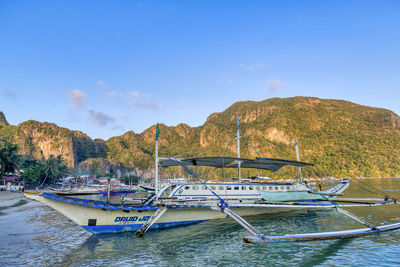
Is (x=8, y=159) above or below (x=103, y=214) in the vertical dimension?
above

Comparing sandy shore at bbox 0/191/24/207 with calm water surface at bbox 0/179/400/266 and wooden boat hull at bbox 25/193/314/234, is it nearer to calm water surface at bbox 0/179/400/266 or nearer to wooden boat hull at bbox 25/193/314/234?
calm water surface at bbox 0/179/400/266

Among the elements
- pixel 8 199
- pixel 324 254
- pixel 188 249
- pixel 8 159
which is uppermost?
pixel 8 159

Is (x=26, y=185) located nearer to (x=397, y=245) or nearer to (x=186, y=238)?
(x=186, y=238)

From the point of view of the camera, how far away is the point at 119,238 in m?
12.9

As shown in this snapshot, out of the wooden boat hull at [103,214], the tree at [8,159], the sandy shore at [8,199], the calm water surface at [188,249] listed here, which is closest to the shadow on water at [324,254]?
the calm water surface at [188,249]

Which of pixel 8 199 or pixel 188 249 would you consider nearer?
pixel 188 249

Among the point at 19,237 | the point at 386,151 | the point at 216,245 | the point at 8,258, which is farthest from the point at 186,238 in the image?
the point at 386,151

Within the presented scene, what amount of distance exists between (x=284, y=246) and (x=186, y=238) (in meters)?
5.26

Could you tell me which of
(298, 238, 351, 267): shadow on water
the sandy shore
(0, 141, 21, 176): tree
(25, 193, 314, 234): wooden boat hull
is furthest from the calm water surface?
(0, 141, 21, 176): tree

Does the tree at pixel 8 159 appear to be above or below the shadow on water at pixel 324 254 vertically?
above

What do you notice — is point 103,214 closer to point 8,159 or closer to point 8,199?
point 8,199

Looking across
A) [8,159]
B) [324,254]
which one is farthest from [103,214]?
[8,159]

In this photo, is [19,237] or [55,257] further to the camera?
[19,237]

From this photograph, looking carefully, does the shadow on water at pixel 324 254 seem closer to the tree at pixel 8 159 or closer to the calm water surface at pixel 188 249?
the calm water surface at pixel 188 249
